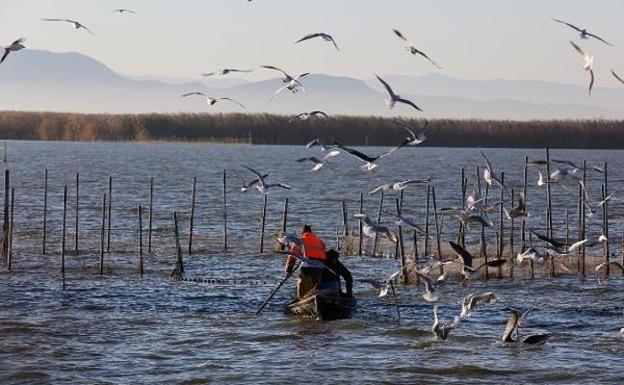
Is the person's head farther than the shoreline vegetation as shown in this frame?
No

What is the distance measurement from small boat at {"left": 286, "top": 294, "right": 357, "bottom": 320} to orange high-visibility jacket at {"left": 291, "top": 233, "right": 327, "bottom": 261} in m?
0.74

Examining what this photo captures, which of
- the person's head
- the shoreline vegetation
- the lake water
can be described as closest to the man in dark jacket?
the person's head

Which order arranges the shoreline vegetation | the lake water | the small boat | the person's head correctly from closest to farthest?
1. the lake water
2. the person's head
3. the small boat
4. the shoreline vegetation

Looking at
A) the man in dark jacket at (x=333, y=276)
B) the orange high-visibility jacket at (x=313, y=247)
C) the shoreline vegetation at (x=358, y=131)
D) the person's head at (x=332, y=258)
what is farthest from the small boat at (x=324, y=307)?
the shoreline vegetation at (x=358, y=131)

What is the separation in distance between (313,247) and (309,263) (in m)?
0.75

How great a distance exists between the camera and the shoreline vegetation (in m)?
95.9

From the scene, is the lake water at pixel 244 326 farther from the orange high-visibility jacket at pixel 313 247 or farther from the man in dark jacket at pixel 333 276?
the orange high-visibility jacket at pixel 313 247

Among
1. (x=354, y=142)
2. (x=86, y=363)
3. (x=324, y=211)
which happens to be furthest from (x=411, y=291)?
(x=354, y=142)

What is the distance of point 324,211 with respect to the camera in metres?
49.2

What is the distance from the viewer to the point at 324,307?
23.1 meters

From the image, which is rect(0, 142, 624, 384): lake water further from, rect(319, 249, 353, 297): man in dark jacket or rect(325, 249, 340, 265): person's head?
rect(325, 249, 340, 265): person's head

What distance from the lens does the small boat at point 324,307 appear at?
23047 mm

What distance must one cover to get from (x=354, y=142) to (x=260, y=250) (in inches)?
2465

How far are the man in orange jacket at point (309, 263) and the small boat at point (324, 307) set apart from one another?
0.73 ft
